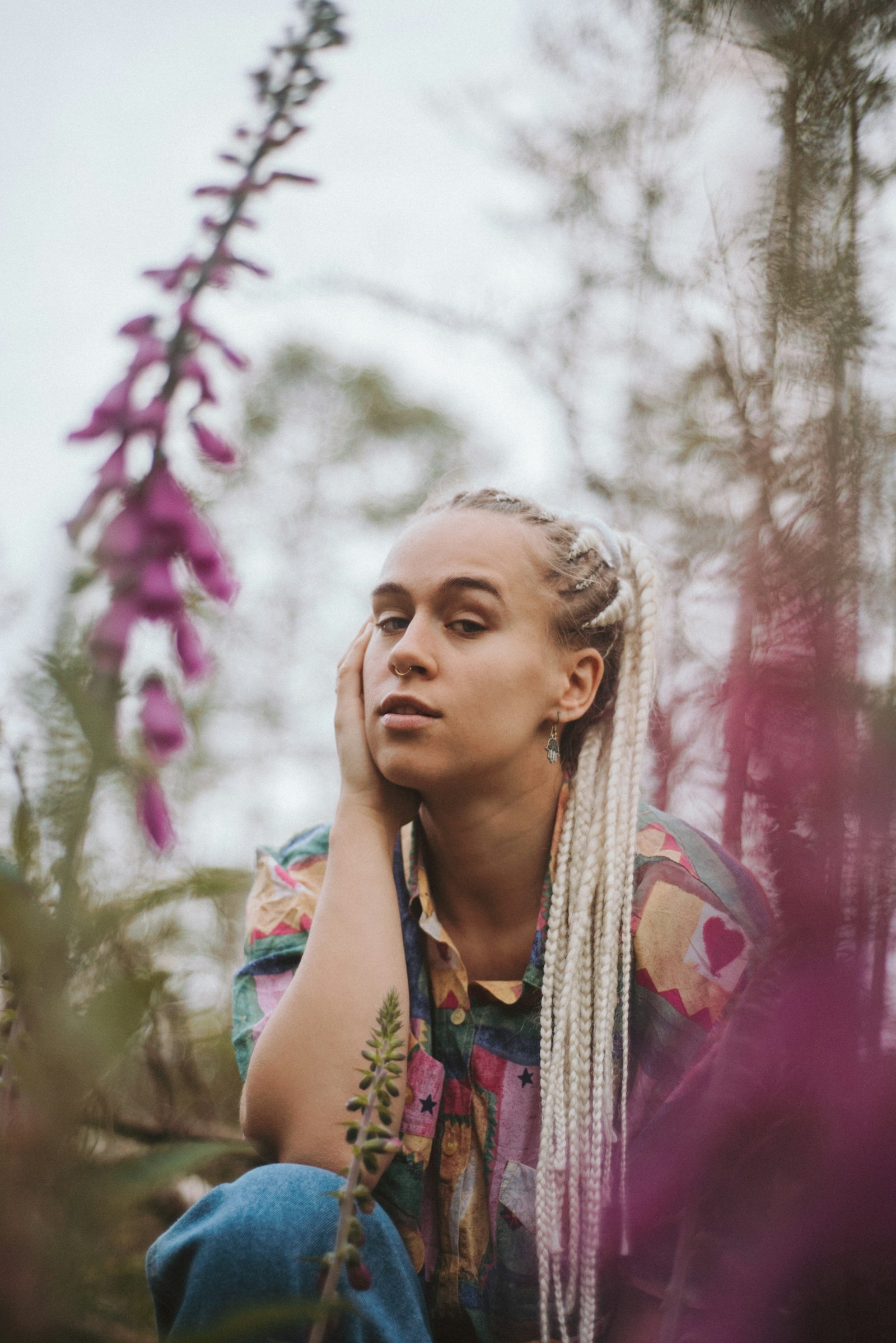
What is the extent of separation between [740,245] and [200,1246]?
1.37 m

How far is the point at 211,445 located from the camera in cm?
80

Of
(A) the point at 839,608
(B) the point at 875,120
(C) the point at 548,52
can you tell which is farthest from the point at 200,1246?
(C) the point at 548,52

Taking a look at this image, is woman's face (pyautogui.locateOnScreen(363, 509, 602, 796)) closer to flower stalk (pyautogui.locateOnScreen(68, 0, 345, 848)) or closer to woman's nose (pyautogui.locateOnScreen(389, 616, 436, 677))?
woman's nose (pyautogui.locateOnScreen(389, 616, 436, 677))

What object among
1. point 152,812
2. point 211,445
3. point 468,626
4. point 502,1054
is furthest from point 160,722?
point 502,1054

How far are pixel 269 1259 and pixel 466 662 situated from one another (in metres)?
0.84

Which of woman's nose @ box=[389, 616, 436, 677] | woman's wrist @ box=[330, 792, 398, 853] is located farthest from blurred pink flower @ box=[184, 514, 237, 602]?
woman's wrist @ box=[330, 792, 398, 853]

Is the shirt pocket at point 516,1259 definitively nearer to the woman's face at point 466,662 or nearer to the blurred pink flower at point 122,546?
the woman's face at point 466,662

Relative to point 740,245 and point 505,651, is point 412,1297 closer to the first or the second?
point 505,651

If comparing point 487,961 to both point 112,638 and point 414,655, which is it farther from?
point 112,638

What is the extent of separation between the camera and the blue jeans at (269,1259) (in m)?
1.10

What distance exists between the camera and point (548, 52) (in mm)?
2438

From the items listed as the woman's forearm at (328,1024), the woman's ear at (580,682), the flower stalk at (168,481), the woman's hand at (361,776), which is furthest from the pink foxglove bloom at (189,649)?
the woman's ear at (580,682)

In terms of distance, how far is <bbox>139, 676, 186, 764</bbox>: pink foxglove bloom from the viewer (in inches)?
21.6

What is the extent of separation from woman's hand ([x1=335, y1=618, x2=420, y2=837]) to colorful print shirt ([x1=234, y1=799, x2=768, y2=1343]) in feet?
0.62
